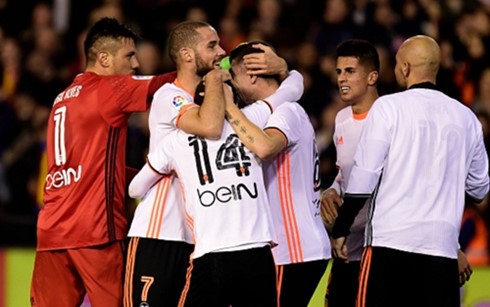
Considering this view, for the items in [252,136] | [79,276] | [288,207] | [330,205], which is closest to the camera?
[252,136]

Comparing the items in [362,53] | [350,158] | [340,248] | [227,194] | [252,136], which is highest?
[362,53]

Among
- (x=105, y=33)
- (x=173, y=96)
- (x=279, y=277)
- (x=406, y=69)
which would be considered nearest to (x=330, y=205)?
(x=279, y=277)

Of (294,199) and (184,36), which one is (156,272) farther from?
(184,36)

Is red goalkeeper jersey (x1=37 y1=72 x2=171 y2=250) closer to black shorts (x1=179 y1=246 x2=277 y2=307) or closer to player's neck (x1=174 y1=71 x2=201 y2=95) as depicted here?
player's neck (x1=174 y1=71 x2=201 y2=95)

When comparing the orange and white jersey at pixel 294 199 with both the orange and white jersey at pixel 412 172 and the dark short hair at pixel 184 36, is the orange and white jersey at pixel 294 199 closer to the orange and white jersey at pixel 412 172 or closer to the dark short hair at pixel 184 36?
the orange and white jersey at pixel 412 172

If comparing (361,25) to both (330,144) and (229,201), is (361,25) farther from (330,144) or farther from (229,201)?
(229,201)

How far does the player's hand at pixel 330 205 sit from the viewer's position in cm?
792

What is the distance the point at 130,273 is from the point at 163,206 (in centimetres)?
45

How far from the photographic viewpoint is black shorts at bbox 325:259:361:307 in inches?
312

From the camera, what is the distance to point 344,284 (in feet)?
26.2

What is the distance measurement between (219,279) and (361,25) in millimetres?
6870

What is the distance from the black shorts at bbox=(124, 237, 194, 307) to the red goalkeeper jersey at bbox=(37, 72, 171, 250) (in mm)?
316

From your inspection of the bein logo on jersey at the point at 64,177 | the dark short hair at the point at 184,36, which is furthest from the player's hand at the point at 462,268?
the bein logo on jersey at the point at 64,177

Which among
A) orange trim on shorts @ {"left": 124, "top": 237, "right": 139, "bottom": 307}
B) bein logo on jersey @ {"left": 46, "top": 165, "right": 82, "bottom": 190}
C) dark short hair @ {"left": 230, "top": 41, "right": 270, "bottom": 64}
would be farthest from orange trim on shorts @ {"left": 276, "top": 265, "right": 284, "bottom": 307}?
bein logo on jersey @ {"left": 46, "top": 165, "right": 82, "bottom": 190}
